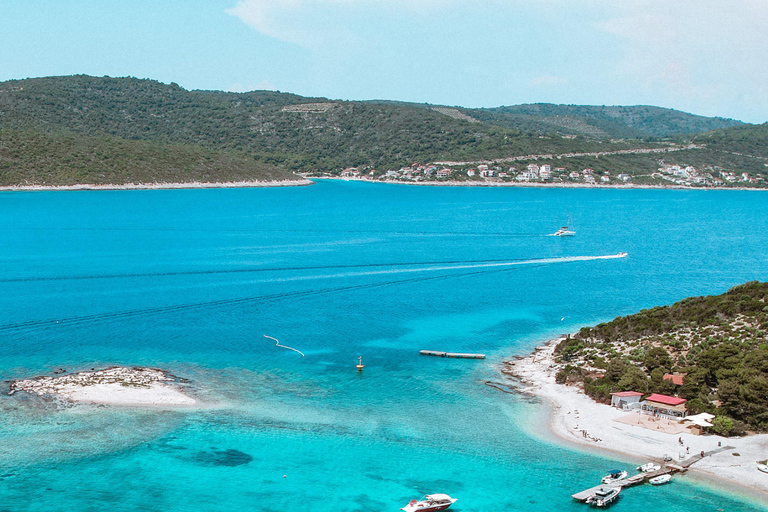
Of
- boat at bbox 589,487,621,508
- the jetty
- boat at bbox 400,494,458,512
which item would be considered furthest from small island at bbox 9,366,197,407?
boat at bbox 589,487,621,508

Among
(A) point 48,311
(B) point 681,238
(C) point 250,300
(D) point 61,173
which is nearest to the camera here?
(A) point 48,311

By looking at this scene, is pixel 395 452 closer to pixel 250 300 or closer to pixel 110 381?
pixel 110 381

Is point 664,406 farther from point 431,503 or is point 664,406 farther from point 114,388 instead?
point 114,388

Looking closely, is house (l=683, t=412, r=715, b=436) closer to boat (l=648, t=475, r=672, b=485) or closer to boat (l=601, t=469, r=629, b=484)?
boat (l=648, t=475, r=672, b=485)

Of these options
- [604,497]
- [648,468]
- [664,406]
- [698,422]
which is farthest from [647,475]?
[664,406]

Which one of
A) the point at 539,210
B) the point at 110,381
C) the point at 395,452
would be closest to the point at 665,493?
the point at 395,452
